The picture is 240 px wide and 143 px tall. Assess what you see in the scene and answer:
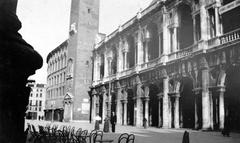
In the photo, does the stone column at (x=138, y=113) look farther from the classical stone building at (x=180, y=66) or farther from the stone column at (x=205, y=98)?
the stone column at (x=205, y=98)

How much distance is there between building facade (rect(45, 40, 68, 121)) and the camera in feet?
169

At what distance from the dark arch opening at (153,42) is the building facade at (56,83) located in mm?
24146

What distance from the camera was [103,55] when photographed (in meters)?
42.7

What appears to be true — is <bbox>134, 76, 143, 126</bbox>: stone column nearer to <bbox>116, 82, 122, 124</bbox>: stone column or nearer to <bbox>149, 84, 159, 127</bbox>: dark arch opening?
<bbox>149, 84, 159, 127</bbox>: dark arch opening

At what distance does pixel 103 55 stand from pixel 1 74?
39403 mm

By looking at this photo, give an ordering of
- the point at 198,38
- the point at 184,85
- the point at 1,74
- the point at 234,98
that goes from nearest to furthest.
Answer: the point at 1,74
the point at 234,98
the point at 198,38
the point at 184,85

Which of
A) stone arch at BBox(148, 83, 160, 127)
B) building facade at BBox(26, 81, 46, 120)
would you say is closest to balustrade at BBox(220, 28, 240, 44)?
stone arch at BBox(148, 83, 160, 127)

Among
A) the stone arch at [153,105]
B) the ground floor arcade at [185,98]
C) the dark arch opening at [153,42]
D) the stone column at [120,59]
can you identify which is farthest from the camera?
the stone column at [120,59]

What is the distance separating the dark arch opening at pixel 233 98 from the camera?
18925 millimetres

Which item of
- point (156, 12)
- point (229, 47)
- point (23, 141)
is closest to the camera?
point (23, 141)

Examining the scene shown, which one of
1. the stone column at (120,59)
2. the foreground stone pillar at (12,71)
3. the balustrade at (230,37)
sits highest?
the stone column at (120,59)

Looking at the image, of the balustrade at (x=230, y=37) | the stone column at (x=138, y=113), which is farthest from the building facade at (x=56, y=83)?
the balustrade at (x=230, y=37)

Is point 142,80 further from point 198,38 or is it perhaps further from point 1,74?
point 1,74

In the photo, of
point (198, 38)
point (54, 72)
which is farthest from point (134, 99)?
point (54, 72)
